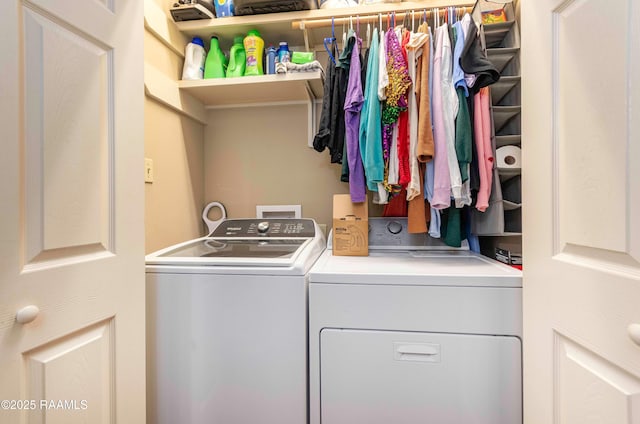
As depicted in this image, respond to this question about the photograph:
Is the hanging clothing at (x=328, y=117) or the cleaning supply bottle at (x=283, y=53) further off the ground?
the cleaning supply bottle at (x=283, y=53)

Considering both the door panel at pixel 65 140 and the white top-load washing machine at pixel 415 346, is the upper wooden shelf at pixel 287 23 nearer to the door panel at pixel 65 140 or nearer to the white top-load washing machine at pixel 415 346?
the door panel at pixel 65 140

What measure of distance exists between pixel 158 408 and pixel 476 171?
1645 mm

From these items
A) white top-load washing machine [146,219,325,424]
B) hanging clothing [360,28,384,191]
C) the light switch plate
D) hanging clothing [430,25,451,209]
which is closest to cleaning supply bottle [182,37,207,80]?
the light switch plate

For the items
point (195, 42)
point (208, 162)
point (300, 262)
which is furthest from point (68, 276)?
point (195, 42)

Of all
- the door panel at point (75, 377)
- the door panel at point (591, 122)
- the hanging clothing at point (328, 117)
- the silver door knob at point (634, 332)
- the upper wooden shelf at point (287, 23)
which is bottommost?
the door panel at point (75, 377)

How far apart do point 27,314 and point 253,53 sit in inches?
64.1

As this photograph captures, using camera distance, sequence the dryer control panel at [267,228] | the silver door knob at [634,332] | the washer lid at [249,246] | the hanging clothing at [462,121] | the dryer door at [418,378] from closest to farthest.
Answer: the silver door knob at [634,332] < the dryer door at [418,378] < the washer lid at [249,246] < the hanging clothing at [462,121] < the dryer control panel at [267,228]

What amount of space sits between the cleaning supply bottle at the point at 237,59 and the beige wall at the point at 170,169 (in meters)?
0.32

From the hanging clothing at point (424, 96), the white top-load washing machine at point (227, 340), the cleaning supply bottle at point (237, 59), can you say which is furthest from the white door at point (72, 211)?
the hanging clothing at point (424, 96)

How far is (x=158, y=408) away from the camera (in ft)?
3.75

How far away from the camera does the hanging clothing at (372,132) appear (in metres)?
1.33

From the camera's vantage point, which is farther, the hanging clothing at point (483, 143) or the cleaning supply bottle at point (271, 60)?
the cleaning supply bottle at point (271, 60)

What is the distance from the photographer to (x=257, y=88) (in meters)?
1.79

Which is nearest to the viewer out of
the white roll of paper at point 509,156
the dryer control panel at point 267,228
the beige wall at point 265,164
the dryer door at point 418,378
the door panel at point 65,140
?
the door panel at point 65,140
